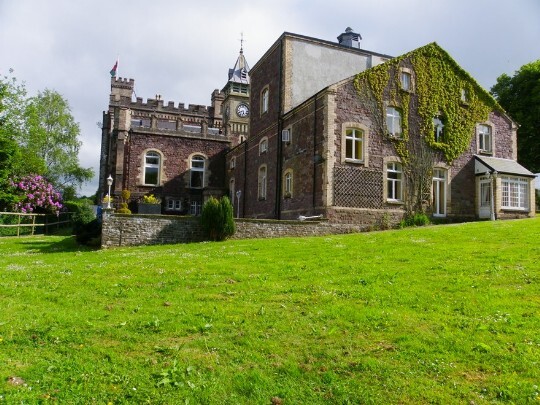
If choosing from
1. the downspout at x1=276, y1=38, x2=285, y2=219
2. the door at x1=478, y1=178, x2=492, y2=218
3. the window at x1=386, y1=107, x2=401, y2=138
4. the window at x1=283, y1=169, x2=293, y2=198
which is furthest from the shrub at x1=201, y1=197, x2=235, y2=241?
the door at x1=478, y1=178, x2=492, y2=218

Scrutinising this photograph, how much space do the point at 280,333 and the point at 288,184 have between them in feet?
62.1

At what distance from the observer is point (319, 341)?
616 centimetres

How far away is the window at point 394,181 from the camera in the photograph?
75.4 feet

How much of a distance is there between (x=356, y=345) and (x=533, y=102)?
38.0 m

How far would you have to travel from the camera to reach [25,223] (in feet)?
98.2

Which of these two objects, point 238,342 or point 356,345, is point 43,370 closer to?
point 238,342

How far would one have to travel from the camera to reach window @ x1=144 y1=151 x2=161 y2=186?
35.1 metres

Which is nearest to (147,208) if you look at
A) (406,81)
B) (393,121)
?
(393,121)

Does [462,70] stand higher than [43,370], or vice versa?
[462,70]

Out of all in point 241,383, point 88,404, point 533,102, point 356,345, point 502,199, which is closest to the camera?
point 88,404

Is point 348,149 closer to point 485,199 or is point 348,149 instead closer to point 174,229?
point 485,199

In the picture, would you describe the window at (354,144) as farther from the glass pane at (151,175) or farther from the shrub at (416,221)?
the glass pane at (151,175)

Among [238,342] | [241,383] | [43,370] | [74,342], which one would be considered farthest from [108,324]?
[241,383]

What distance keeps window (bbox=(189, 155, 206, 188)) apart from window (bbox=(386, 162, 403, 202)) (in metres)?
17.9
